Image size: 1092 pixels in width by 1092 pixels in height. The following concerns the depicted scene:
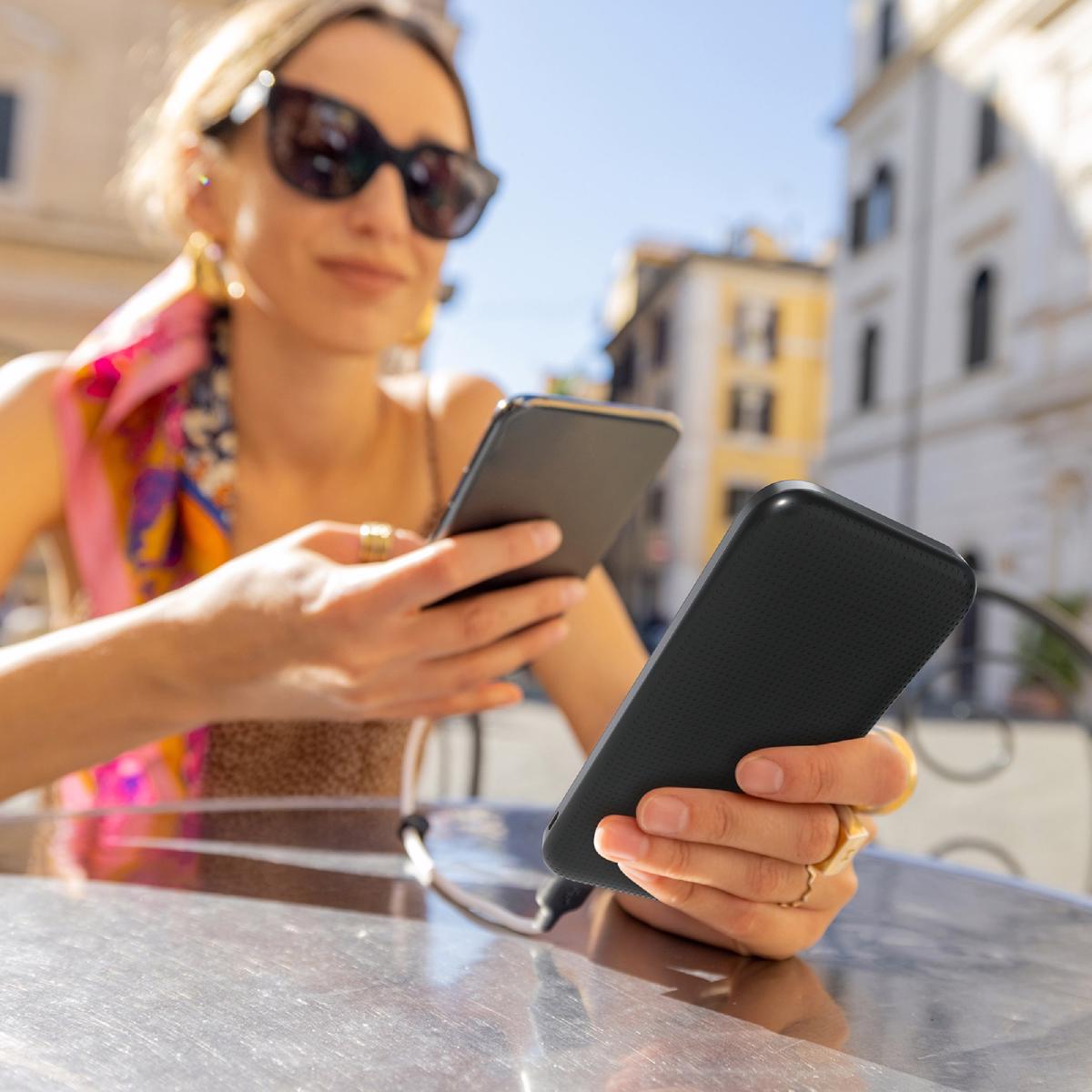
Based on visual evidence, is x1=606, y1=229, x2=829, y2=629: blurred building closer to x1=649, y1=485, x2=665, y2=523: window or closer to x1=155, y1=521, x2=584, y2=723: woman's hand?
x1=649, y1=485, x2=665, y2=523: window

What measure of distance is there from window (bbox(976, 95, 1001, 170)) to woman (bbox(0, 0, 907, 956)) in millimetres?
13634

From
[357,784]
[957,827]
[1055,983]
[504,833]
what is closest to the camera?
[1055,983]

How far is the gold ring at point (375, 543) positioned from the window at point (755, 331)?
23883mm

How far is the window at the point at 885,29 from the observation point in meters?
15.7

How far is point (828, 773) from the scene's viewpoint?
544 mm

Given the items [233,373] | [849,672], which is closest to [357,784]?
[233,373]

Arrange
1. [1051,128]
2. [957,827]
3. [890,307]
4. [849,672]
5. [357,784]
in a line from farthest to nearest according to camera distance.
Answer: [890,307] < [1051,128] < [957,827] < [357,784] < [849,672]

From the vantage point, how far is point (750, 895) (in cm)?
59

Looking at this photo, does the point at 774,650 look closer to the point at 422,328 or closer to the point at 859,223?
the point at 422,328

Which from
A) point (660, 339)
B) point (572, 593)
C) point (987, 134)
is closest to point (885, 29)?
point (987, 134)

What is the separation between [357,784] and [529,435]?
694 mm

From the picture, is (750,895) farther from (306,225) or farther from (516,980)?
(306,225)

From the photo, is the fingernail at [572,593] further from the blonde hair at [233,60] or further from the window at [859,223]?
the window at [859,223]

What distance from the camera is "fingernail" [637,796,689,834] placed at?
1.72 ft
